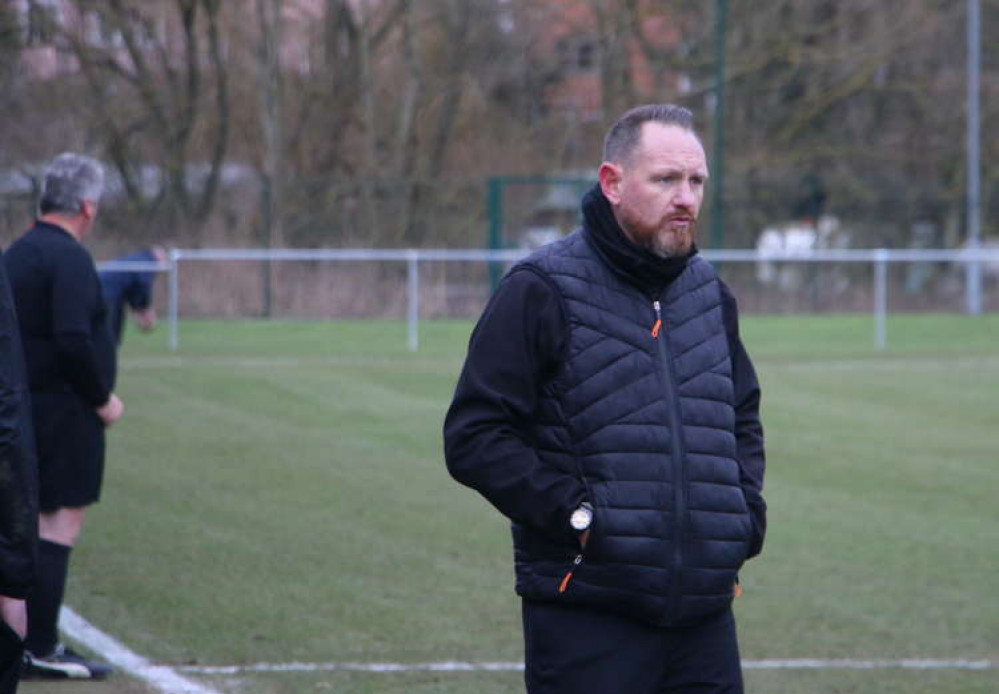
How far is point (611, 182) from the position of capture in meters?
3.99

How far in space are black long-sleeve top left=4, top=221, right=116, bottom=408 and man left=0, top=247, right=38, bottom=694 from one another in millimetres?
2499

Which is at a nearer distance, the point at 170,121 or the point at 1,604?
the point at 1,604

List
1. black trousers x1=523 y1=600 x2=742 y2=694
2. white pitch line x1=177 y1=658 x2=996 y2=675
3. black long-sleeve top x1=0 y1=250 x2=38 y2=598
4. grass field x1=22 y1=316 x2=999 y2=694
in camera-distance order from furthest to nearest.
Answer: grass field x1=22 y1=316 x2=999 y2=694, white pitch line x1=177 y1=658 x2=996 y2=675, black trousers x1=523 y1=600 x2=742 y2=694, black long-sleeve top x1=0 y1=250 x2=38 y2=598

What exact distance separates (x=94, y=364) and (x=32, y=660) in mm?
1207

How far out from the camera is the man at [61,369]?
20.9 feet

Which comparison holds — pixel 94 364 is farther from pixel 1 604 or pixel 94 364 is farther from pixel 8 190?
pixel 8 190

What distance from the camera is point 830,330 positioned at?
2652 cm

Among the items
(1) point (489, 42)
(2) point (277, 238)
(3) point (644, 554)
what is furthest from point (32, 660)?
(1) point (489, 42)

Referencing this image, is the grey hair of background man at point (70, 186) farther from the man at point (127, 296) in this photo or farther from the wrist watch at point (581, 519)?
the man at point (127, 296)

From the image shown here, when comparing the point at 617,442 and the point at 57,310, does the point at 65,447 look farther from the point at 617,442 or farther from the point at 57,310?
the point at 617,442

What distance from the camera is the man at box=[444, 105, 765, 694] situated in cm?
386

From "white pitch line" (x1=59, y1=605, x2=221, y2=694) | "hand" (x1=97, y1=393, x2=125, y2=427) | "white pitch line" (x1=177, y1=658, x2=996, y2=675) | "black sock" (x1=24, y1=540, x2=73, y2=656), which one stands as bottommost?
"white pitch line" (x1=177, y1=658, x2=996, y2=675)

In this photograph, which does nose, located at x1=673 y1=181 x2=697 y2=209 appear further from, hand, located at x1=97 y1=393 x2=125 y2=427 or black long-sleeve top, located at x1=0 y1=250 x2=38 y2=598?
hand, located at x1=97 y1=393 x2=125 y2=427

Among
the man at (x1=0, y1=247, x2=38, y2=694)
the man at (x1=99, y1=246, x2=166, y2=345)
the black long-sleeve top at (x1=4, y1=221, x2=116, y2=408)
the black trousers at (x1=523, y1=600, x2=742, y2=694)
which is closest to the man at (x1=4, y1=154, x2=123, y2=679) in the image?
the black long-sleeve top at (x1=4, y1=221, x2=116, y2=408)
